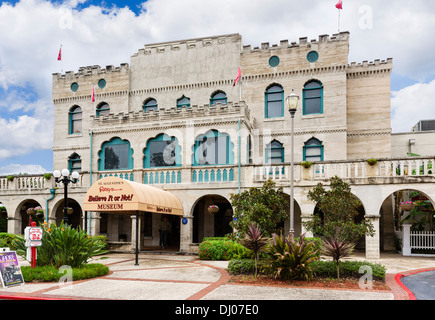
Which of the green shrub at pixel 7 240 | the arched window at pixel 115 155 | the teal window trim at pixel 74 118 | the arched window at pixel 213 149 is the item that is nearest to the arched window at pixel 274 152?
the arched window at pixel 213 149

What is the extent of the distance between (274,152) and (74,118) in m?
16.3

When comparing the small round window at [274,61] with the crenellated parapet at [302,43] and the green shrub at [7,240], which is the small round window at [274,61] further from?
the green shrub at [7,240]

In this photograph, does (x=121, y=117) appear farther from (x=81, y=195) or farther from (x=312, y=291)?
(x=312, y=291)

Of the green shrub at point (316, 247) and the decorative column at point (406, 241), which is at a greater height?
the green shrub at point (316, 247)

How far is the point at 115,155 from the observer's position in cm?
2473

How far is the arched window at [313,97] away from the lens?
25.5 meters

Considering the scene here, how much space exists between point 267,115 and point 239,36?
5946 millimetres

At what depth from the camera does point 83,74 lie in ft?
100

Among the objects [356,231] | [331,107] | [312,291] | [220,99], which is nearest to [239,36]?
[220,99]

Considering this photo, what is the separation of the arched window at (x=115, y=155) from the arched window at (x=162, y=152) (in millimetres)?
1295

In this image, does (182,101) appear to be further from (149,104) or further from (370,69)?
(370,69)

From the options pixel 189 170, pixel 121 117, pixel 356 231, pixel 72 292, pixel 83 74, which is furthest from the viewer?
pixel 83 74

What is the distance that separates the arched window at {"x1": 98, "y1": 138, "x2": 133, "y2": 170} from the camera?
24562 mm
